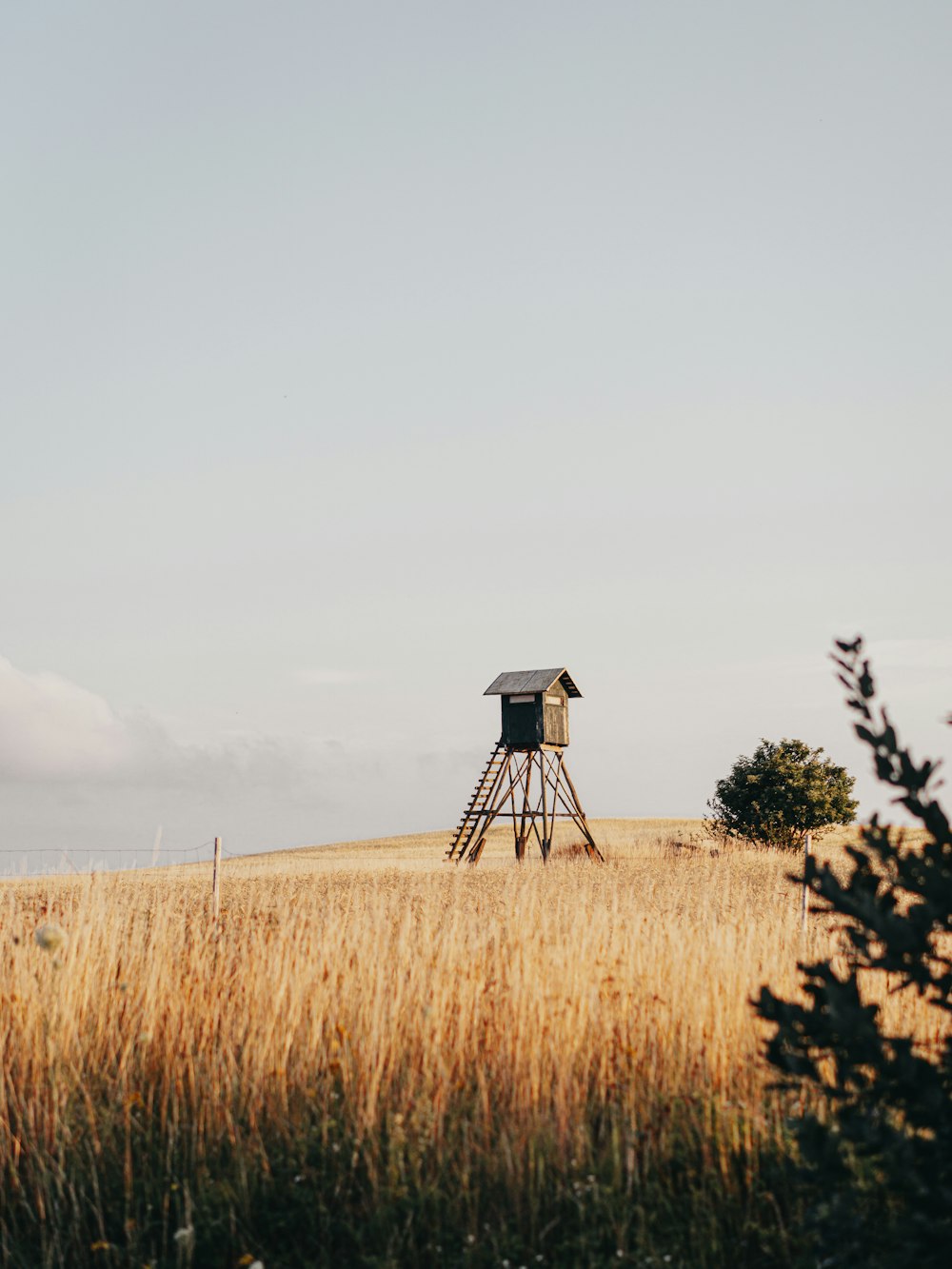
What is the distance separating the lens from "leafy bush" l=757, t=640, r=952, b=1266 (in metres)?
2.97

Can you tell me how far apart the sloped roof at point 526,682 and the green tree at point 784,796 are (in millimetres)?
6624

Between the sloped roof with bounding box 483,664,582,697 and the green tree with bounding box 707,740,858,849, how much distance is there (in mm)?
6624

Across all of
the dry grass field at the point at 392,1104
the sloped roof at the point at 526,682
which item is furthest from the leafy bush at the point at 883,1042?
the sloped roof at the point at 526,682

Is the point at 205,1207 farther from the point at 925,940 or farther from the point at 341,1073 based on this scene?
the point at 925,940

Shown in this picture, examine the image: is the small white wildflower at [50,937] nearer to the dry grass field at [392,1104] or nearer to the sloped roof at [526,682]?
the dry grass field at [392,1104]

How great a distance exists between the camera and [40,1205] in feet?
14.9

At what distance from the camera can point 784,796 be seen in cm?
3356

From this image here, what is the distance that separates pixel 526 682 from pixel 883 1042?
29.3 m

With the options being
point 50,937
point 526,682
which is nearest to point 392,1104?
point 50,937

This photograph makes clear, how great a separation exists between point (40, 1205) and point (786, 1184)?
3.19 metres

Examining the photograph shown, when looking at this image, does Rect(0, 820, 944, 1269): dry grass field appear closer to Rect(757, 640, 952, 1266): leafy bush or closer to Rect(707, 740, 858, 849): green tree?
Rect(757, 640, 952, 1266): leafy bush

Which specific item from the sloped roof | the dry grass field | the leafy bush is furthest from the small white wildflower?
the sloped roof

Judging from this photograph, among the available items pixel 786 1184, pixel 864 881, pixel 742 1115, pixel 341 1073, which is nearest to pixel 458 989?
pixel 341 1073

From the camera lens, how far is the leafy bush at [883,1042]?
2.97m
